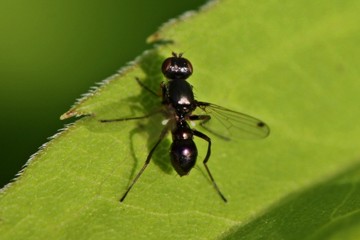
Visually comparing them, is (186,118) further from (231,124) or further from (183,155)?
(183,155)

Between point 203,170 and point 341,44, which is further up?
point 341,44

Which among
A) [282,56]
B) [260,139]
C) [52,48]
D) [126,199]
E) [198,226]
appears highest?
[52,48]

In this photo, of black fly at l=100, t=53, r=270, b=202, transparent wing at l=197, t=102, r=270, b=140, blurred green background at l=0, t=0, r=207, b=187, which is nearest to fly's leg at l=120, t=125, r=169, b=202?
black fly at l=100, t=53, r=270, b=202

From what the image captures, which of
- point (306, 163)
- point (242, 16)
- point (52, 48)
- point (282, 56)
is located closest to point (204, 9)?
point (242, 16)

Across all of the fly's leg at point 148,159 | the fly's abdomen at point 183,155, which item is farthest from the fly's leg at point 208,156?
the fly's leg at point 148,159

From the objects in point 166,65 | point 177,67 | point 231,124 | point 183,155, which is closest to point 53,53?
point 166,65

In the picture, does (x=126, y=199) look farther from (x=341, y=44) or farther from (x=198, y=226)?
(x=341, y=44)

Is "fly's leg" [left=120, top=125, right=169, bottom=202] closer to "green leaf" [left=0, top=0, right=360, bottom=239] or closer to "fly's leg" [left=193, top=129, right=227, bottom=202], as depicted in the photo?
"green leaf" [left=0, top=0, right=360, bottom=239]
